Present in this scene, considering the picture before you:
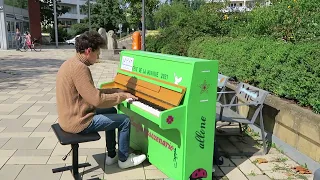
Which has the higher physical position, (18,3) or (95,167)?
(18,3)

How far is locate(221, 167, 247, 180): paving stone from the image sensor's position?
3594 millimetres

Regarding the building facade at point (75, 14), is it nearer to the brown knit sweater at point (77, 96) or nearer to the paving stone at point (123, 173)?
the paving stone at point (123, 173)

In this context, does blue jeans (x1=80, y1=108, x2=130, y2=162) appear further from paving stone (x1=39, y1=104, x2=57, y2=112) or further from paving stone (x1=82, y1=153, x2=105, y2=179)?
paving stone (x1=39, y1=104, x2=57, y2=112)

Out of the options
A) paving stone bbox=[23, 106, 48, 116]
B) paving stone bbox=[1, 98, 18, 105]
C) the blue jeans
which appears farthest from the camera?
paving stone bbox=[1, 98, 18, 105]

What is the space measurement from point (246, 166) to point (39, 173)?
2.47 m

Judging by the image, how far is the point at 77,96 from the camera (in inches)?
126

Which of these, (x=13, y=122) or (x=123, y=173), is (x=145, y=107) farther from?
(x=13, y=122)

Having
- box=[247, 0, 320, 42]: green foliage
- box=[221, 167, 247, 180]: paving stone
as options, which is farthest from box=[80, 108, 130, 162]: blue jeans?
box=[247, 0, 320, 42]: green foliage

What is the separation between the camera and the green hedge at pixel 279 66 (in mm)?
3939

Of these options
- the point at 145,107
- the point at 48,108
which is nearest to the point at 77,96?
the point at 145,107

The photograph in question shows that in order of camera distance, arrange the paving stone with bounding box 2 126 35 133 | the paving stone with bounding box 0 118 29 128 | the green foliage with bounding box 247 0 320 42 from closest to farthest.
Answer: the paving stone with bounding box 2 126 35 133 < the paving stone with bounding box 0 118 29 128 < the green foliage with bounding box 247 0 320 42

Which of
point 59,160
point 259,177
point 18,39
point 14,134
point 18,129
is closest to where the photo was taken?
point 259,177

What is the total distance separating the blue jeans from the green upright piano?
21cm

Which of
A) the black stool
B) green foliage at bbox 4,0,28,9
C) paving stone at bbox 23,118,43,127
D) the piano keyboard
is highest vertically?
green foliage at bbox 4,0,28,9
